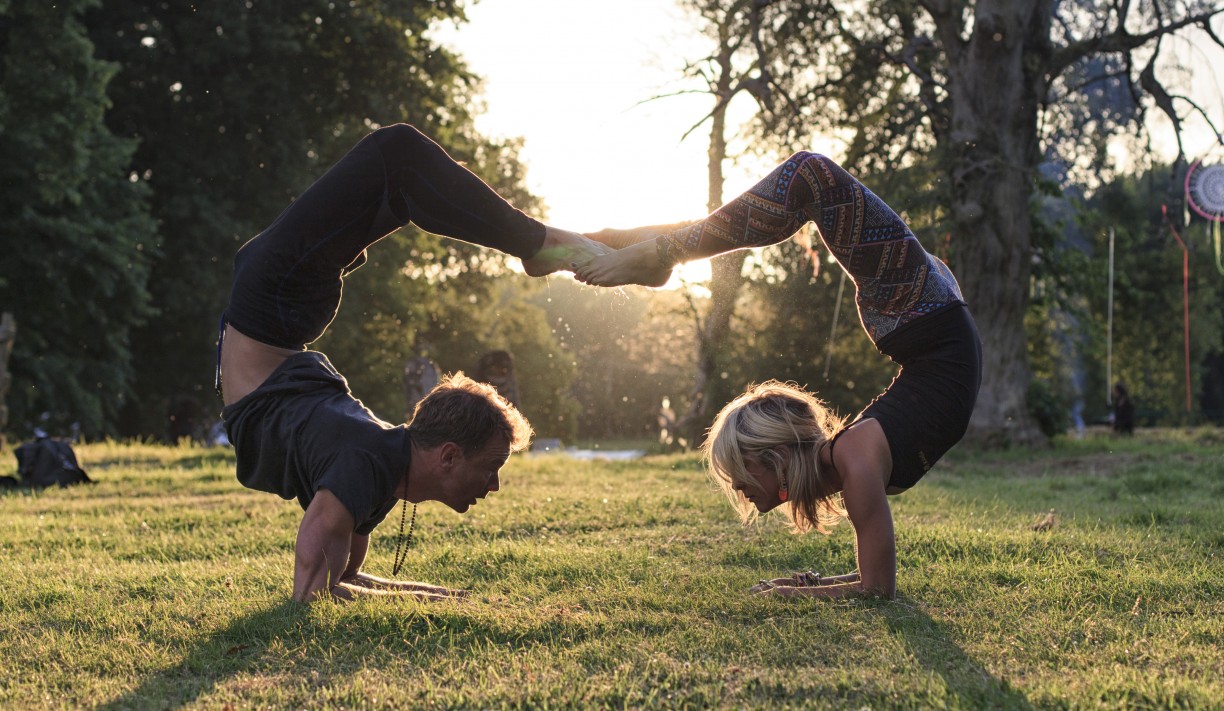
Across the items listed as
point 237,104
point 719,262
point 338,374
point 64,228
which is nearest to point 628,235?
point 338,374

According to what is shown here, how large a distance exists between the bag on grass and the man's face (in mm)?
8615

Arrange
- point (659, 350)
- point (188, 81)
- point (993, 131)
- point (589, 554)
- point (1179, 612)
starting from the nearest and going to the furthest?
point (1179, 612)
point (589, 554)
point (993, 131)
point (188, 81)
point (659, 350)

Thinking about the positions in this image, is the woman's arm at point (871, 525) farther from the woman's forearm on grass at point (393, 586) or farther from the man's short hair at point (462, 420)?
the woman's forearm on grass at point (393, 586)

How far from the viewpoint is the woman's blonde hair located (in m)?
4.65

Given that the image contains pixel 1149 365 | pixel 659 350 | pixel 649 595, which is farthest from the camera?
pixel 659 350

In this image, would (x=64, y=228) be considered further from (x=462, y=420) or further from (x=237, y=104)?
(x=462, y=420)

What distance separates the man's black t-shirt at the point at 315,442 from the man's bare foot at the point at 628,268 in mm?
1102

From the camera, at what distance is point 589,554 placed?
598 centimetres

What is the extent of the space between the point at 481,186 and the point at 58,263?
20.8 metres

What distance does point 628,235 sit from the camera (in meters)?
5.18

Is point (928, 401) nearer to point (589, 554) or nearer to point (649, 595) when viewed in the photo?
point (649, 595)

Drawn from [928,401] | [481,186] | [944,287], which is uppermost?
[481,186]

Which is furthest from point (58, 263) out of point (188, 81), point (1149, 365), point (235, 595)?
point (1149, 365)

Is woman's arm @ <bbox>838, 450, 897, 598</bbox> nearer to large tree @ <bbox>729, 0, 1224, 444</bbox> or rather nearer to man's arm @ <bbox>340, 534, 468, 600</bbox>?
man's arm @ <bbox>340, 534, 468, 600</bbox>
